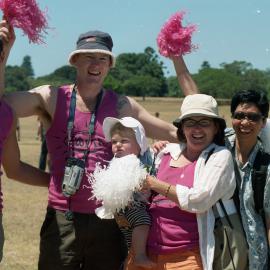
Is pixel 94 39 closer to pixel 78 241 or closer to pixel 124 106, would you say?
pixel 124 106

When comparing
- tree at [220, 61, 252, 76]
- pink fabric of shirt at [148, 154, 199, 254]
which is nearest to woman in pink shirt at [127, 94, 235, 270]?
pink fabric of shirt at [148, 154, 199, 254]

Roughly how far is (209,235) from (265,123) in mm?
837

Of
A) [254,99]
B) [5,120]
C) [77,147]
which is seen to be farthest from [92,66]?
[254,99]

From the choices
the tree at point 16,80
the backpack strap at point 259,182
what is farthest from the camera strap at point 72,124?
the tree at point 16,80

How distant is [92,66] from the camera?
13.3ft

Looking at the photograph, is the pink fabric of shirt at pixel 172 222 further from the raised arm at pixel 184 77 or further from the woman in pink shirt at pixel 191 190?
the raised arm at pixel 184 77

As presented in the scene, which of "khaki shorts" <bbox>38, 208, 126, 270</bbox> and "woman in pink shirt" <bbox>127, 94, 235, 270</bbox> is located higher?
"woman in pink shirt" <bbox>127, 94, 235, 270</bbox>

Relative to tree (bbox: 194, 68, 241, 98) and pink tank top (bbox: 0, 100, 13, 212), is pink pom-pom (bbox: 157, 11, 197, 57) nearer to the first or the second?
pink tank top (bbox: 0, 100, 13, 212)

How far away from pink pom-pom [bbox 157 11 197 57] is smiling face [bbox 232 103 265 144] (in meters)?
0.81

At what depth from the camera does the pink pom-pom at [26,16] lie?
384 cm

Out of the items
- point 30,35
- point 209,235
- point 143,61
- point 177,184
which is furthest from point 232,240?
point 143,61

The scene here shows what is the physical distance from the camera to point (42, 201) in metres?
11.6

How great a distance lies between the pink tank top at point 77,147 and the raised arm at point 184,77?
52 centimetres

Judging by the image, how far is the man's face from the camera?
405 centimetres
